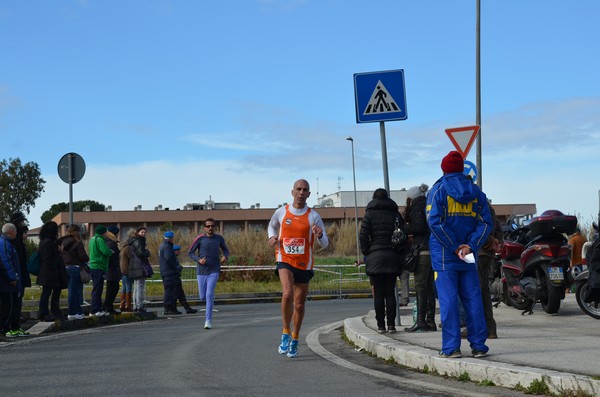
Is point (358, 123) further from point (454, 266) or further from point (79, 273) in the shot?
point (79, 273)

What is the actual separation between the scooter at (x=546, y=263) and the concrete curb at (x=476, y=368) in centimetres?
369

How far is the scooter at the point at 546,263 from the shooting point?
45.3 feet

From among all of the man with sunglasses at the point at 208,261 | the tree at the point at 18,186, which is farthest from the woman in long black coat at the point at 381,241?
the tree at the point at 18,186

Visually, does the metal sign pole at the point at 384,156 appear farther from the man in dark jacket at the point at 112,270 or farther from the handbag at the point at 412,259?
the man in dark jacket at the point at 112,270

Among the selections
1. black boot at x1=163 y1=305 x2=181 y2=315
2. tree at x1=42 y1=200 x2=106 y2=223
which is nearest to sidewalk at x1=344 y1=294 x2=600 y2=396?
black boot at x1=163 y1=305 x2=181 y2=315

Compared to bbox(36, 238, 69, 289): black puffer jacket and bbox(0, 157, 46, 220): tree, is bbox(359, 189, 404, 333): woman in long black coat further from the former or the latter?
bbox(0, 157, 46, 220): tree

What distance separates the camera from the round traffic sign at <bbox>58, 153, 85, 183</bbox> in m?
19.5

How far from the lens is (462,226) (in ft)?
29.2

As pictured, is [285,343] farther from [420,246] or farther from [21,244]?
[21,244]

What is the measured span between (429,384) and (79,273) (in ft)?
34.7

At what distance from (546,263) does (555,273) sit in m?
0.23

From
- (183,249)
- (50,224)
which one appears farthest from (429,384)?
(183,249)

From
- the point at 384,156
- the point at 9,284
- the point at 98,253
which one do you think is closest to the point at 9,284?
the point at 9,284

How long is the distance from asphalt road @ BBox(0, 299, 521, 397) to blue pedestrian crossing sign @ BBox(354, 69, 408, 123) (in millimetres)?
3197
